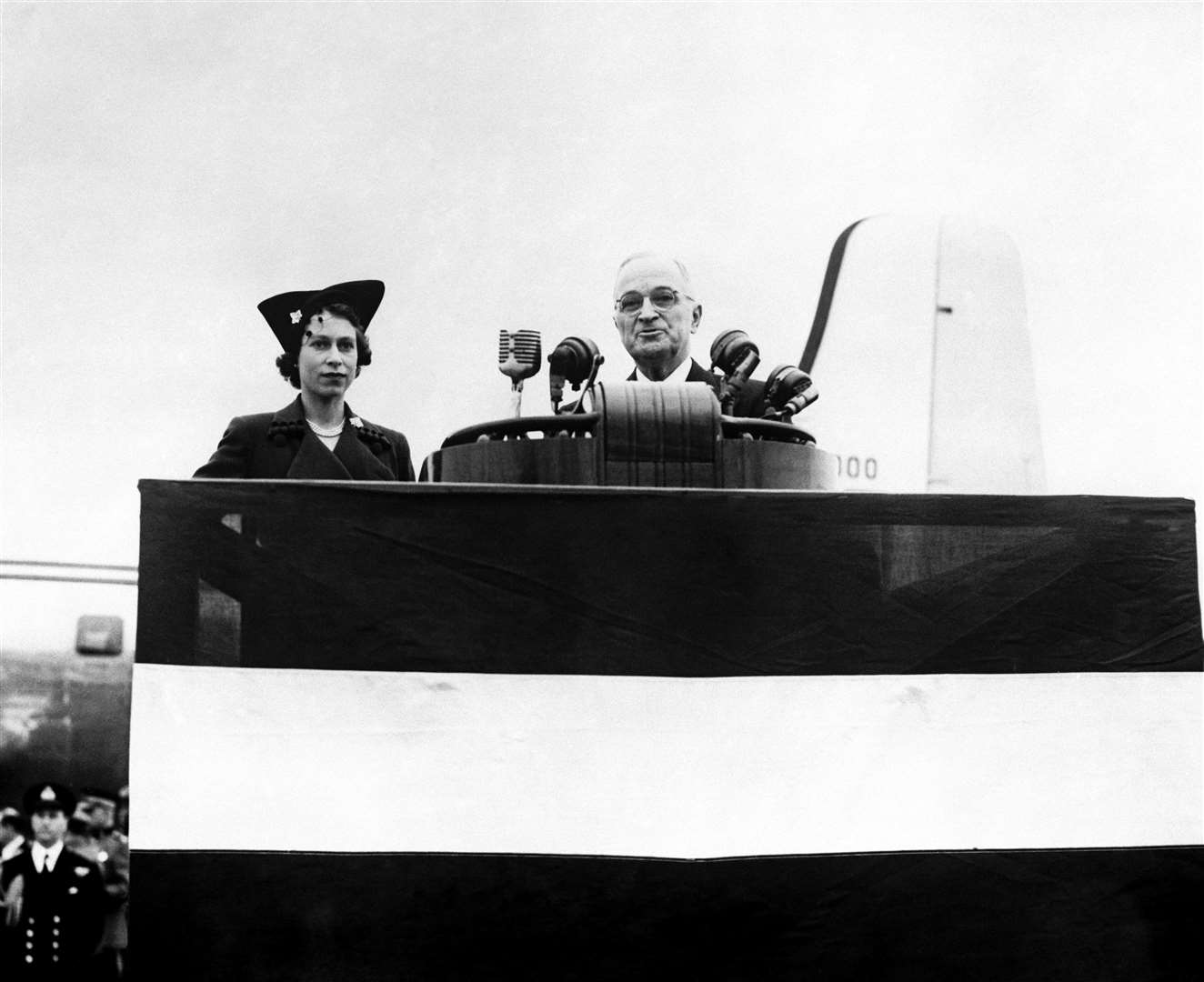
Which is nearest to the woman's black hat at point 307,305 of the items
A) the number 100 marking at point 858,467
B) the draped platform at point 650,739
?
the draped platform at point 650,739

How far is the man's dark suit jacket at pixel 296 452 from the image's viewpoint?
162 inches

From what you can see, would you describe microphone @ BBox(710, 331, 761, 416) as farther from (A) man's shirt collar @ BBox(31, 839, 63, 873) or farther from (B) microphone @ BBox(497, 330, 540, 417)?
(A) man's shirt collar @ BBox(31, 839, 63, 873)

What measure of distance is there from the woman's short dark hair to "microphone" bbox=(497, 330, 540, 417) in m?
0.53

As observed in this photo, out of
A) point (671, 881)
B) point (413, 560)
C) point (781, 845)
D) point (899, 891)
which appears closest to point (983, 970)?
point (899, 891)

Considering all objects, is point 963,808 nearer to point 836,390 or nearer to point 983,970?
point 983,970

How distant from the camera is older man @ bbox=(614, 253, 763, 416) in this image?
436cm

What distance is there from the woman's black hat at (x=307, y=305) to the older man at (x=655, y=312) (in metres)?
0.81

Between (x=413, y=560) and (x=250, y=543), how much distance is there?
1.06 feet

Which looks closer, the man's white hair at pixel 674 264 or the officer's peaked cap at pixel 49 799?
the man's white hair at pixel 674 264

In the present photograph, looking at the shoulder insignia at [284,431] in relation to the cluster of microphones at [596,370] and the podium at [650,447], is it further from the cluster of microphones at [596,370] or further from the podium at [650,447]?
the podium at [650,447]

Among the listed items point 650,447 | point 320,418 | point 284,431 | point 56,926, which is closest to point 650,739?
point 650,447

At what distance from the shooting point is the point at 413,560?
9.45ft

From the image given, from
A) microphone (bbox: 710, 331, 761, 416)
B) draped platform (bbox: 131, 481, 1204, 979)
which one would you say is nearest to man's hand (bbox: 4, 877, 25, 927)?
microphone (bbox: 710, 331, 761, 416)

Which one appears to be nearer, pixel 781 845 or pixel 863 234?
pixel 781 845
